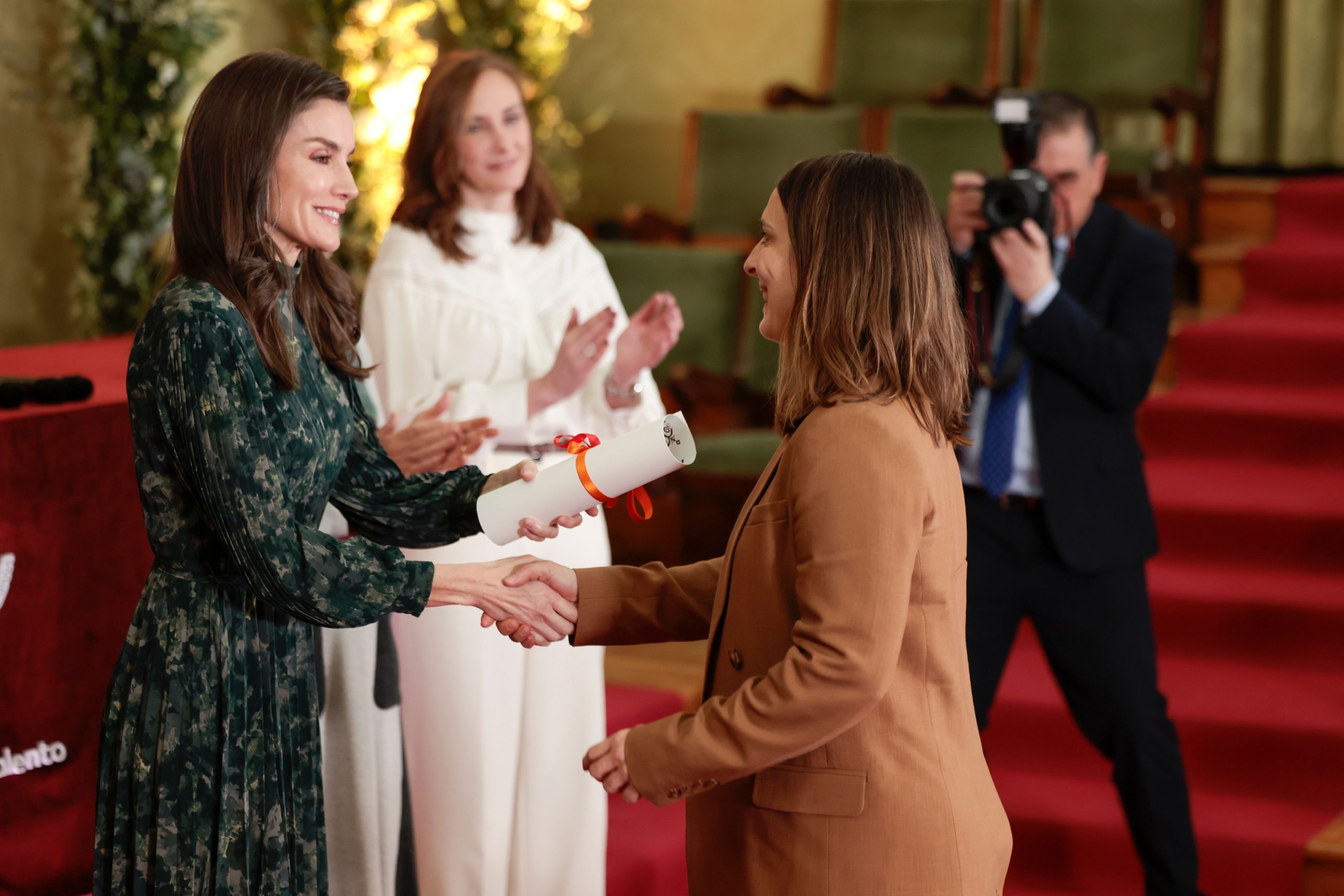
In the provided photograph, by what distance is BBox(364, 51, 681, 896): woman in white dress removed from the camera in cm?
235

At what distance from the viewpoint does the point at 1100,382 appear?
2.60 metres

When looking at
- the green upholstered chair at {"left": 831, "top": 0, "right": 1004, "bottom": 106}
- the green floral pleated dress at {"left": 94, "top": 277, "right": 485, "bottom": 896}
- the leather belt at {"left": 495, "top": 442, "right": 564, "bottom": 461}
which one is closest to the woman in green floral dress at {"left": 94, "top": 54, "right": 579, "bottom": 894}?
the green floral pleated dress at {"left": 94, "top": 277, "right": 485, "bottom": 896}

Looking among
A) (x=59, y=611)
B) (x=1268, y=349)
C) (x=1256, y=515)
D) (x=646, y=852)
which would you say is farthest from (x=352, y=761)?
(x=1268, y=349)

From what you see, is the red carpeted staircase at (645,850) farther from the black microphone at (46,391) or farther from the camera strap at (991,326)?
the black microphone at (46,391)

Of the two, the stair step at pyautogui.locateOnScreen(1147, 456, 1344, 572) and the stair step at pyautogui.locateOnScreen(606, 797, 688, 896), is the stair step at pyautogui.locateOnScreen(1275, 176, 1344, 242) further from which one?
the stair step at pyautogui.locateOnScreen(606, 797, 688, 896)

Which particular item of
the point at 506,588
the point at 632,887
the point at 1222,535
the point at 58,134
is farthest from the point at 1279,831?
the point at 58,134

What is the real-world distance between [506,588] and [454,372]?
858 millimetres

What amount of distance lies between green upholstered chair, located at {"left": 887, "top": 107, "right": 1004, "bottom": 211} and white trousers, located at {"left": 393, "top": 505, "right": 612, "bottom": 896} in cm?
317

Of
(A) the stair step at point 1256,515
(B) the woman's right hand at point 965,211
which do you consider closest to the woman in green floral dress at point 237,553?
(B) the woman's right hand at point 965,211

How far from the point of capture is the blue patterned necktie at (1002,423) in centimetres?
268

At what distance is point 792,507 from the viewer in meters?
1.47

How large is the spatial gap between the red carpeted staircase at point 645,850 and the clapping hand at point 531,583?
1250mm

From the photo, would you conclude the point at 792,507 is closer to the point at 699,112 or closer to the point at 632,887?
the point at 632,887

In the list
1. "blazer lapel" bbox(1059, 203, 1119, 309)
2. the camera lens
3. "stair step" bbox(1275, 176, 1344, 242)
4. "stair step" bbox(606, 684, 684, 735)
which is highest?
"stair step" bbox(1275, 176, 1344, 242)
